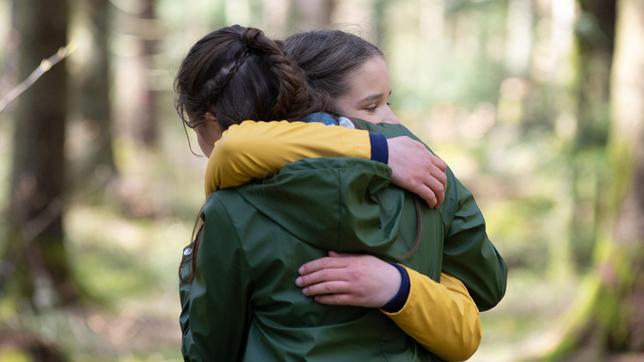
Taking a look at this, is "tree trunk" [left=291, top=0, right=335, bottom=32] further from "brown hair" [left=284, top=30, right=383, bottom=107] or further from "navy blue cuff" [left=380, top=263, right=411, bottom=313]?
"navy blue cuff" [left=380, top=263, right=411, bottom=313]

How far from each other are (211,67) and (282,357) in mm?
713

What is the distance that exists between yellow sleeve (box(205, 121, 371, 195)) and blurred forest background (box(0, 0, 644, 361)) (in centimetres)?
66

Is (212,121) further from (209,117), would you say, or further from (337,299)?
(337,299)

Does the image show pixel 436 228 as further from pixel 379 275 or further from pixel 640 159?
pixel 640 159

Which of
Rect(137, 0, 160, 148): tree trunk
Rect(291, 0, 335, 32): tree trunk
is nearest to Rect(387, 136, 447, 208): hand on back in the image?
Rect(291, 0, 335, 32): tree trunk

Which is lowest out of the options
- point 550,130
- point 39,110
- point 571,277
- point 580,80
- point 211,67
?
point 571,277

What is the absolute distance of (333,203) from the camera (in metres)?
2.26

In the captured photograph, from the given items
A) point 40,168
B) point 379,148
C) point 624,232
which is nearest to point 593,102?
point 624,232

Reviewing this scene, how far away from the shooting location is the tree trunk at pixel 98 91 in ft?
55.0

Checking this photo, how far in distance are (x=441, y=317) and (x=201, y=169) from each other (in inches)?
654

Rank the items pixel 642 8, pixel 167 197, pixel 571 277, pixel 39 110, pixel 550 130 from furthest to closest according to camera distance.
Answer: pixel 167 197 < pixel 550 130 < pixel 571 277 < pixel 39 110 < pixel 642 8

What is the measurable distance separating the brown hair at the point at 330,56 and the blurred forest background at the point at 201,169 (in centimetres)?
33

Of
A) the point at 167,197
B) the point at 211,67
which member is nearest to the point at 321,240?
the point at 211,67

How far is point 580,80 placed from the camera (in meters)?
11.8
